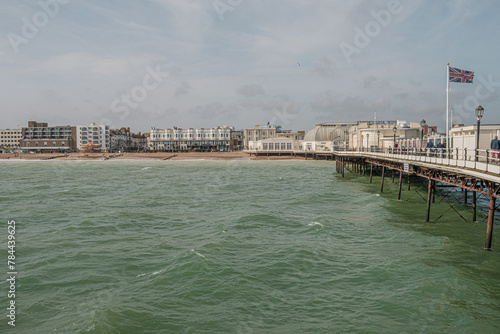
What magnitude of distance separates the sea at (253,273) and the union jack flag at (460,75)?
8.94m

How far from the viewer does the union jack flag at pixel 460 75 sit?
26641mm

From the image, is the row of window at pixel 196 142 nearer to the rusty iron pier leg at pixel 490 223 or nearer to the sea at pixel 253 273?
the sea at pixel 253 273

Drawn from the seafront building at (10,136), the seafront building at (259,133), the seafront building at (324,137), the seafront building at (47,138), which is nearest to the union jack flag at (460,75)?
the seafront building at (324,137)

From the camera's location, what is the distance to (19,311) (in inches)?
452

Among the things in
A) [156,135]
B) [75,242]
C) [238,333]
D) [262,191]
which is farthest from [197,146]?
[238,333]

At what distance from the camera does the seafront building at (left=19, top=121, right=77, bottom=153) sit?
160 meters

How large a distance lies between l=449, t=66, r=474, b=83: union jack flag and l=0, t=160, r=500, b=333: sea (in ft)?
29.3

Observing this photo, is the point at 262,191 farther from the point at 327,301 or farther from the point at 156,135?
the point at 156,135

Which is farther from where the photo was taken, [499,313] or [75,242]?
[75,242]

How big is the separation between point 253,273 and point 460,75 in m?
21.7

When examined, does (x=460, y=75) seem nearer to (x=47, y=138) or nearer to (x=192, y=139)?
(x=192, y=139)

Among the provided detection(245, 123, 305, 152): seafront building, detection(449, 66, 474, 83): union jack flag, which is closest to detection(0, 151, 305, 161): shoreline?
detection(245, 123, 305, 152): seafront building

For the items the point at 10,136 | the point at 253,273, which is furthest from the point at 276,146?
the point at 10,136

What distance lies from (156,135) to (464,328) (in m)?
162
